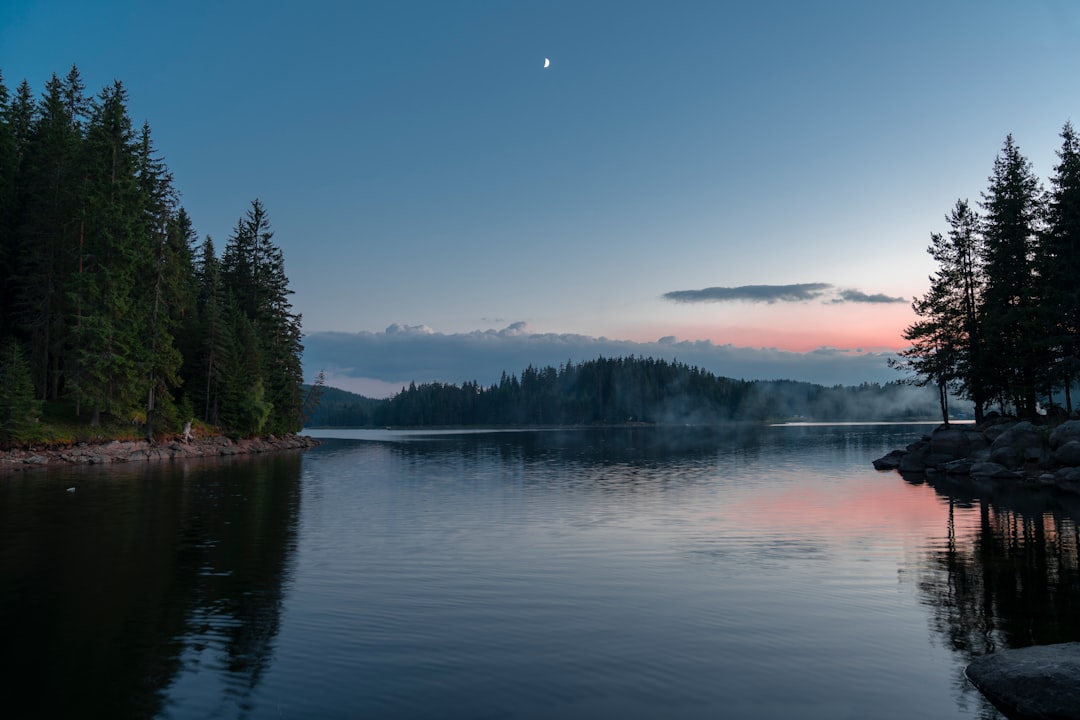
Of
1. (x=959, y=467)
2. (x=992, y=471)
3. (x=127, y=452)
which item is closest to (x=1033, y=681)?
(x=992, y=471)

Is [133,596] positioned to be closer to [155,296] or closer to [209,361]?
[155,296]

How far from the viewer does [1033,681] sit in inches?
456

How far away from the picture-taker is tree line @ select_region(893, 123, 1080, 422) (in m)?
54.5

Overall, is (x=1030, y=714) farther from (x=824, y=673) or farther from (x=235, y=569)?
(x=235, y=569)

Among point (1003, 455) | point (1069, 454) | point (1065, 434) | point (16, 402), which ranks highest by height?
point (16, 402)

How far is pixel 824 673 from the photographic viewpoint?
13211mm

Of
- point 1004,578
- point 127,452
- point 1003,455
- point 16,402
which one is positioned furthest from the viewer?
point 127,452

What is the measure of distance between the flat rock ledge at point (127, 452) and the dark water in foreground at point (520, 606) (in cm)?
2156

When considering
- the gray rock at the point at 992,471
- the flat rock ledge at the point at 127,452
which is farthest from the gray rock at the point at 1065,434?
the flat rock ledge at the point at 127,452

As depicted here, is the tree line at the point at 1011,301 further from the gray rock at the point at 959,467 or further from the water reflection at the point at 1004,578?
the water reflection at the point at 1004,578

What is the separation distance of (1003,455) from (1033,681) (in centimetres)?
4966

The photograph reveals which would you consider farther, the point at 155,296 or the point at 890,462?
the point at 155,296

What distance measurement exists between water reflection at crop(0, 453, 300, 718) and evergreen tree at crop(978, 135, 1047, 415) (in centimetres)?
5946

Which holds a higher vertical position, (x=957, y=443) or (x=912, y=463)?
(x=957, y=443)
